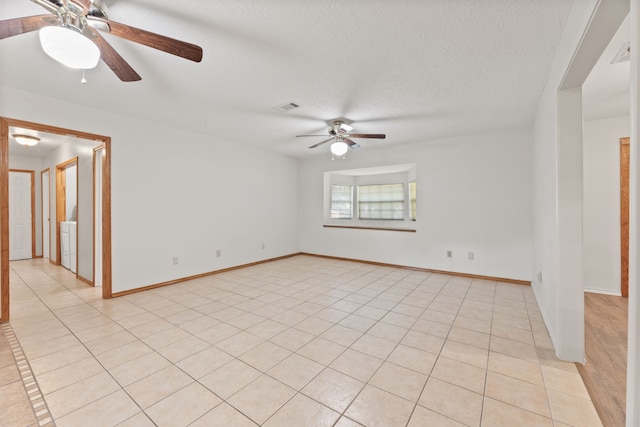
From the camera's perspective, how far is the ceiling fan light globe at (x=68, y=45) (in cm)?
141

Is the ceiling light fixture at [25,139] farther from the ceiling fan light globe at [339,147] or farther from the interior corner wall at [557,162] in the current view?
the interior corner wall at [557,162]

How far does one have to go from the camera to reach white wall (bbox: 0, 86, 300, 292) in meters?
3.47

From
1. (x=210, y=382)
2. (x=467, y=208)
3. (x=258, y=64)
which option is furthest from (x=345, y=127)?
(x=210, y=382)

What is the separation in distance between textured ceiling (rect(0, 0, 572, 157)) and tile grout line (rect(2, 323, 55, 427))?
255 centimetres

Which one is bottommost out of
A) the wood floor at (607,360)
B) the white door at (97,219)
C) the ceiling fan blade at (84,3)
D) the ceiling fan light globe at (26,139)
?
the wood floor at (607,360)

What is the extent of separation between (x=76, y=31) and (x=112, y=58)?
0.32 m

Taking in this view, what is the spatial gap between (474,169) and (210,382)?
478 centimetres

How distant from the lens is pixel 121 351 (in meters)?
2.23

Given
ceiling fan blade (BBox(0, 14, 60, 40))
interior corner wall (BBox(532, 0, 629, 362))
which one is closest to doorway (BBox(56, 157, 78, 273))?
ceiling fan blade (BBox(0, 14, 60, 40))

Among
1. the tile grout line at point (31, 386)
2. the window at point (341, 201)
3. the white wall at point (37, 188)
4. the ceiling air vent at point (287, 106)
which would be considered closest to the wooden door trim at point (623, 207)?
the ceiling air vent at point (287, 106)

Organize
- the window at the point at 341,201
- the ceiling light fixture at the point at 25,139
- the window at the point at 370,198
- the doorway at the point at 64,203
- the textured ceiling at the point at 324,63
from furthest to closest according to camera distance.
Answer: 1. the window at the point at 341,201
2. the window at the point at 370,198
3. the doorway at the point at 64,203
4. the ceiling light fixture at the point at 25,139
5. the textured ceiling at the point at 324,63

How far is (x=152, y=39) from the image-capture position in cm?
162

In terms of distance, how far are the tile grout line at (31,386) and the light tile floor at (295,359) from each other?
41 millimetres

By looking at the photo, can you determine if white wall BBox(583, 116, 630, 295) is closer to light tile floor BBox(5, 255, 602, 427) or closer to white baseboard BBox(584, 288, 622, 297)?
white baseboard BBox(584, 288, 622, 297)
